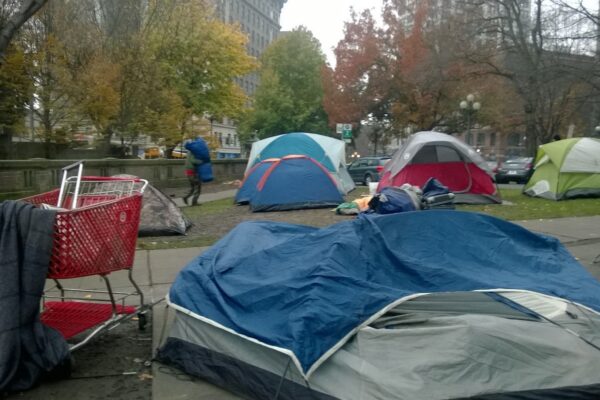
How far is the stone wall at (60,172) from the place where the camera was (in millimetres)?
14547

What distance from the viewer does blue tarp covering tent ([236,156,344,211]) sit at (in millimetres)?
13469

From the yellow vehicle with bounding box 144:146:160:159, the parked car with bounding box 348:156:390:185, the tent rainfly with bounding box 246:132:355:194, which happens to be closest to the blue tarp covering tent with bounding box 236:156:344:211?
the tent rainfly with bounding box 246:132:355:194

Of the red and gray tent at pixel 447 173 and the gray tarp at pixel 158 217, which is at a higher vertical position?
the red and gray tent at pixel 447 173

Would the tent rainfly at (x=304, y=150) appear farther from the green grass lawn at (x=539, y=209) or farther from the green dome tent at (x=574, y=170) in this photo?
the green dome tent at (x=574, y=170)

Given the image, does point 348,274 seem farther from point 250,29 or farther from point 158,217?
point 250,29

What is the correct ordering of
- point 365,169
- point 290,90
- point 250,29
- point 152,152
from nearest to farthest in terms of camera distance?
point 365,169, point 152,152, point 290,90, point 250,29

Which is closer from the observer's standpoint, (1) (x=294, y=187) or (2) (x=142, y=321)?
(2) (x=142, y=321)

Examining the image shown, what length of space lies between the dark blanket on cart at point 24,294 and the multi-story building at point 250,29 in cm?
6617

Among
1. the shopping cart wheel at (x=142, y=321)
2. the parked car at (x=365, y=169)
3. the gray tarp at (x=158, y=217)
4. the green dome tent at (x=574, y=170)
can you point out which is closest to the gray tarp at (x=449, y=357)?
the shopping cart wheel at (x=142, y=321)

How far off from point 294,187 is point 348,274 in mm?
10038

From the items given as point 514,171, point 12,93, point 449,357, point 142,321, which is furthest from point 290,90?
point 449,357

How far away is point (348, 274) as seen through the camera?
365 centimetres

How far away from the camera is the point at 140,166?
21312 millimetres

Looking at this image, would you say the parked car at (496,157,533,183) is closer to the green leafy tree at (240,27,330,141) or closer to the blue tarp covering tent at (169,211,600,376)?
the green leafy tree at (240,27,330,141)
